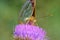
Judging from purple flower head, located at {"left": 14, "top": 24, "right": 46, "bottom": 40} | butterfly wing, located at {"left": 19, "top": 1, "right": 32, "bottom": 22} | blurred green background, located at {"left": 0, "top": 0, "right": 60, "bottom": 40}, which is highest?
butterfly wing, located at {"left": 19, "top": 1, "right": 32, "bottom": 22}

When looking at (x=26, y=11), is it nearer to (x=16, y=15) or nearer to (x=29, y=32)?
(x=29, y=32)

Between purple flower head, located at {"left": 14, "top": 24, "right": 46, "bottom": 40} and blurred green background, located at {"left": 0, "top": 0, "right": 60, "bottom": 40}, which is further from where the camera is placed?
blurred green background, located at {"left": 0, "top": 0, "right": 60, "bottom": 40}

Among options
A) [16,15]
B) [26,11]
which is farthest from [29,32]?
[16,15]

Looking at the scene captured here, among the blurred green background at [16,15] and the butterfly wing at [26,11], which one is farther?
the blurred green background at [16,15]

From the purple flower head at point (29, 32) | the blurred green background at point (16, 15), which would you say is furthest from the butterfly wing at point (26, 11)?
the blurred green background at point (16, 15)

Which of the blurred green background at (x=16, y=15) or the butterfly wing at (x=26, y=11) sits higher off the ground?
the butterfly wing at (x=26, y=11)

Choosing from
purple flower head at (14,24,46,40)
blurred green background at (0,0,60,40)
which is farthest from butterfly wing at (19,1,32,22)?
blurred green background at (0,0,60,40)

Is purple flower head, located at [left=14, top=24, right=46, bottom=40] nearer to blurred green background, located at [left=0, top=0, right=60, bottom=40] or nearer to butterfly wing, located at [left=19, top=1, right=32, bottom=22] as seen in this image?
butterfly wing, located at [left=19, top=1, right=32, bottom=22]

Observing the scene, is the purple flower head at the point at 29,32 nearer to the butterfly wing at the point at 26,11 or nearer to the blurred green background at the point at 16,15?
the butterfly wing at the point at 26,11
